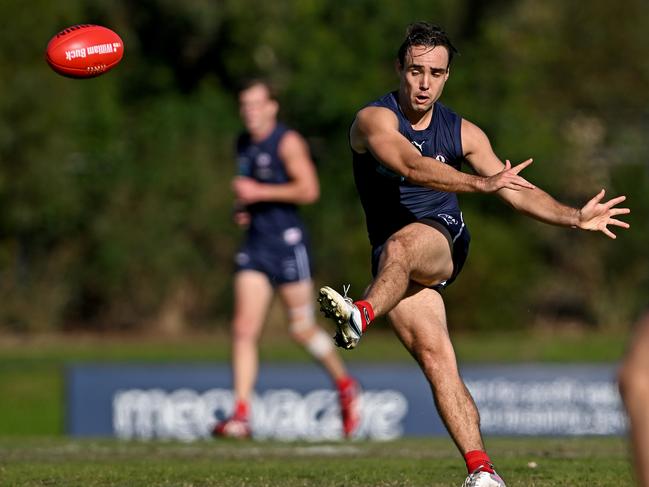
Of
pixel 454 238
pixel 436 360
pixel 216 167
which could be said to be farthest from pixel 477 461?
pixel 216 167

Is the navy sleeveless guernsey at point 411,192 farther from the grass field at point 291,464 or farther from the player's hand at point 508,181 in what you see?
the grass field at point 291,464

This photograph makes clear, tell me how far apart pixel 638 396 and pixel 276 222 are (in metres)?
8.40

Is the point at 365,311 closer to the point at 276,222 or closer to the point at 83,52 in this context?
the point at 83,52

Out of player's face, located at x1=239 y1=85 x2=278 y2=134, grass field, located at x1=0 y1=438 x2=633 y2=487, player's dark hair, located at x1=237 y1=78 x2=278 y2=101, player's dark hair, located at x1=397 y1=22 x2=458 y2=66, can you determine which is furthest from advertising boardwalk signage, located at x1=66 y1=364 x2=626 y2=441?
player's dark hair, located at x1=397 y1=22 x2=458 y2=66

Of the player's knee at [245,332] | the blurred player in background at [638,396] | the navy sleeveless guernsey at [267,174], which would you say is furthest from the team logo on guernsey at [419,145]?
the navy sleeveless guernsey at [267,174]

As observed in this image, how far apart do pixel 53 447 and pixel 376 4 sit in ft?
65.2

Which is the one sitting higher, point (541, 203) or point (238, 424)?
point (541, 203)

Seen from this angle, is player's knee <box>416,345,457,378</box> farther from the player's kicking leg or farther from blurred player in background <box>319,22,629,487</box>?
the player's kicking leg

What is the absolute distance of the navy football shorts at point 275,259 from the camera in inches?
479

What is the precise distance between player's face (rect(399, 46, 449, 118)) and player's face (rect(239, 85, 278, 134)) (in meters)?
5.31

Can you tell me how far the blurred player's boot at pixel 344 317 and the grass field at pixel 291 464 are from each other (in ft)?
3.36

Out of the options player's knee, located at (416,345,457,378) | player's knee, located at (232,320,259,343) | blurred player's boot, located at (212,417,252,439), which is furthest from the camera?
player's knee, located at (232,320,259,343)

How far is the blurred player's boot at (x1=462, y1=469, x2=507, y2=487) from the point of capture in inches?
255

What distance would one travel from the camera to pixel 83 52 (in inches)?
336
